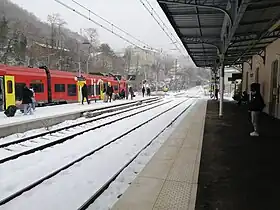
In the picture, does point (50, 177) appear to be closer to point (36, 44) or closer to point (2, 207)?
point (2, 207)

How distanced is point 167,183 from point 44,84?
18.2 m

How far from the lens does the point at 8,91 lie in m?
16.5

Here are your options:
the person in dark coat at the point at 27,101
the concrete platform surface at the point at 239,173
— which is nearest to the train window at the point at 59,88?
the person in dark coat at the point at 27,101

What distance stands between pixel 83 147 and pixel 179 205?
5.45 metres

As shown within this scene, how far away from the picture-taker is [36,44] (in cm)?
5403

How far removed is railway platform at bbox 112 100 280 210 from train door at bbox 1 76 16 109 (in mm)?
10856

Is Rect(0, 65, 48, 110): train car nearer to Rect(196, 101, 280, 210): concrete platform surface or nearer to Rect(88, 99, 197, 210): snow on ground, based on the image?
Rect(88, 99, 197, 210): snow on ground

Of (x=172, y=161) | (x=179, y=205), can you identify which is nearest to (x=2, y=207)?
(x=179, y=205)

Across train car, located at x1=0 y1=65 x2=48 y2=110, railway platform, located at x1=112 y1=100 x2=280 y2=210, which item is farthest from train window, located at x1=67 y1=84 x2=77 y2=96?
railway platform, located at x1=112 y1=100 x2=280 y2=210

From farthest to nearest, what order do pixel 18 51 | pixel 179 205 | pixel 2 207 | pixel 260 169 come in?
pixel 18 51, pixel 260 169, pixel 2 207, pixel 179 205

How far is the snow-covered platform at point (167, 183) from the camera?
173 inches

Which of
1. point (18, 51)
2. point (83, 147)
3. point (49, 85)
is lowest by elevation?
point (83, 147)

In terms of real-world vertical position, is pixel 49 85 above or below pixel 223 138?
above

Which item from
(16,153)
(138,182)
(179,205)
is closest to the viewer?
(179,205)
